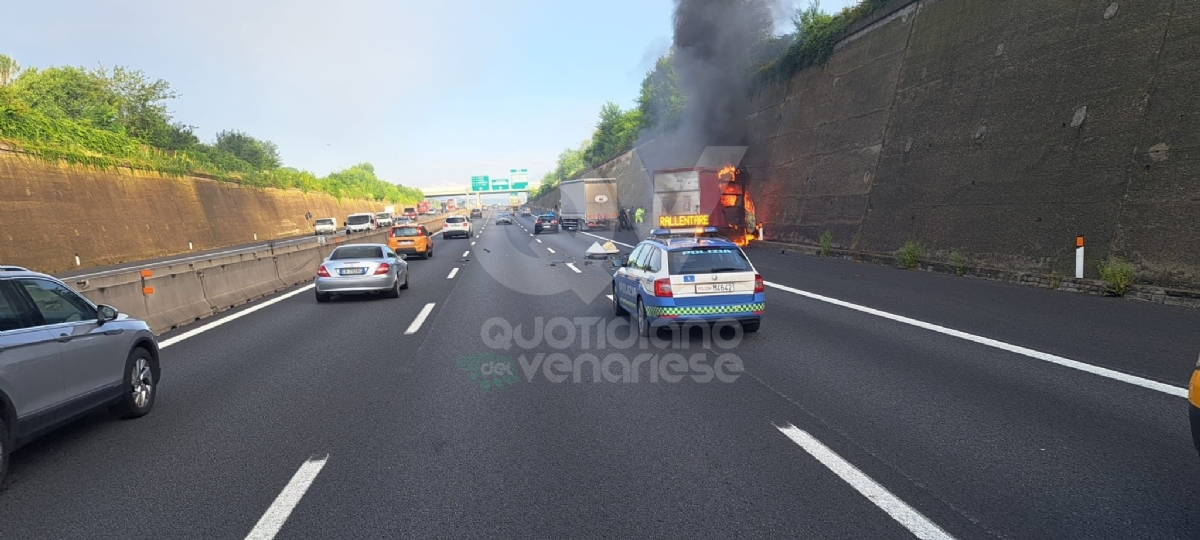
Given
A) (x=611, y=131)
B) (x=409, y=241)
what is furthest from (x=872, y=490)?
(x=611, y=131)

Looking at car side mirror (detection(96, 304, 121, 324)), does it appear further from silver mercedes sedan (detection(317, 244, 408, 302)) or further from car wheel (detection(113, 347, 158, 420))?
silver mercedes sedan (detection(317, 244, 408, 302))

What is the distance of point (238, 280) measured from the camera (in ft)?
53.7

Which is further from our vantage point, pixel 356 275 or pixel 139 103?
pixel 139 103

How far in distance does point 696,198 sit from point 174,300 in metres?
20.3

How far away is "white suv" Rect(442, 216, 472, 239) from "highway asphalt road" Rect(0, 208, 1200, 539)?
39.1m

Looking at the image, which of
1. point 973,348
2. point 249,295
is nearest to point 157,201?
point 249,295

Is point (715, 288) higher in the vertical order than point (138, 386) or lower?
higher

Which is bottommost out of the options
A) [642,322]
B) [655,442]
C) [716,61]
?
[655,442]

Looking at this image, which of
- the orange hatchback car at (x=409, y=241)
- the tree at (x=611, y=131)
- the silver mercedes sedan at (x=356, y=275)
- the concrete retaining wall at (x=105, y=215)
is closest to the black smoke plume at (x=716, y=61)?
the orange hatchback car at (x=409, y=241)

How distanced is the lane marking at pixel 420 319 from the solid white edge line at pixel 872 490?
7182 millimetres

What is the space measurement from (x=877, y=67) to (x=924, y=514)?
24.8 meters

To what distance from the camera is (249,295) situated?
16547 mm

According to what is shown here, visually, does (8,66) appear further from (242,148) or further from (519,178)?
(519,178)

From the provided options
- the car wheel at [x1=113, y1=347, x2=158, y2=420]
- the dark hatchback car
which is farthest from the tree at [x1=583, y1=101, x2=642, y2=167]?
the car wheel at [x1=113, y1=347, x2=158, y2=420]
